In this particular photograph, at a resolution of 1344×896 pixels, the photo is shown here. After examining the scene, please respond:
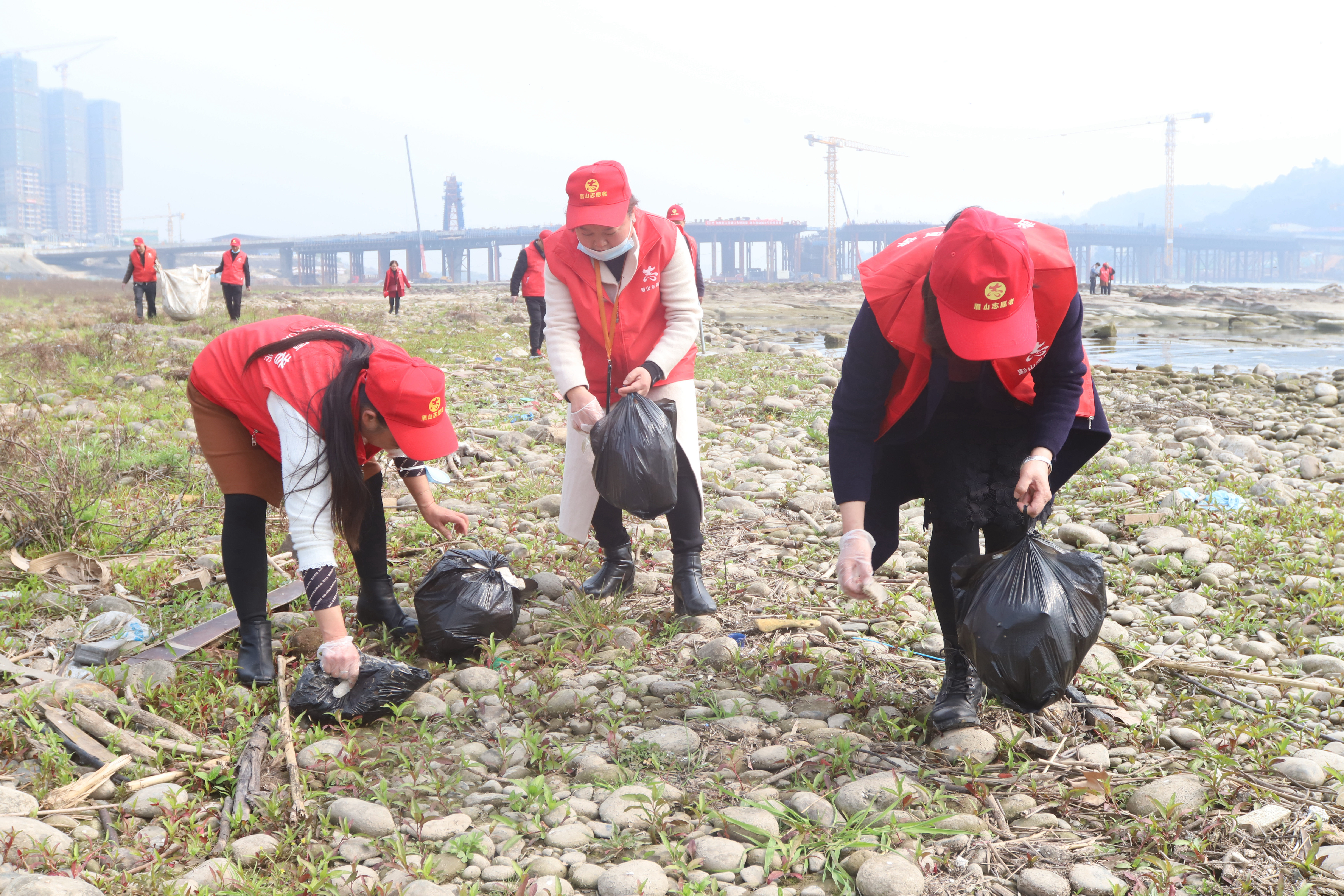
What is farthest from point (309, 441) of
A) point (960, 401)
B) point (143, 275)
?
point (143, 275)

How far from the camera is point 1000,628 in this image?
6.86 ft

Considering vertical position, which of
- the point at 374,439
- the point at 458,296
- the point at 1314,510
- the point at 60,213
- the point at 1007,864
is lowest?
the point at 1007,864

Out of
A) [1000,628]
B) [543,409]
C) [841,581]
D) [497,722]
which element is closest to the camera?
[1000,628]

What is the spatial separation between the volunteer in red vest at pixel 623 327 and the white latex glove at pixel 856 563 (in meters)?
1.06

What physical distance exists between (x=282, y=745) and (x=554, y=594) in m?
1.39

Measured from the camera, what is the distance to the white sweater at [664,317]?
10.5ft

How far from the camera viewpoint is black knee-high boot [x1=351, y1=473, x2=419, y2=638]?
118 inches

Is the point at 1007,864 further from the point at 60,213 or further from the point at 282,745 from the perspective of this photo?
the point at 60,213

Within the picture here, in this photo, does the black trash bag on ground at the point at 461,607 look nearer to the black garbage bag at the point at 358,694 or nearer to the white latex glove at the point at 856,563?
the black garbage bag at the point at 358,694

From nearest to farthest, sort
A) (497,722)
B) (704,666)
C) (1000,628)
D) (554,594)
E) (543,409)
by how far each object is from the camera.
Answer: (1000,628) → (497,722) → (704,666) → (554,594) → (543,409)

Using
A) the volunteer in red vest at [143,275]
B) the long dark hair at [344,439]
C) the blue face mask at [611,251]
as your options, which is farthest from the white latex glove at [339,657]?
the volunteer in red vest at [143,275]

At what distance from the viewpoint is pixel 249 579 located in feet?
9.05

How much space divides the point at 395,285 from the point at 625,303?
16735mm

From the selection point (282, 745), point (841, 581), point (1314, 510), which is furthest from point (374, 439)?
point (1314, 510)
